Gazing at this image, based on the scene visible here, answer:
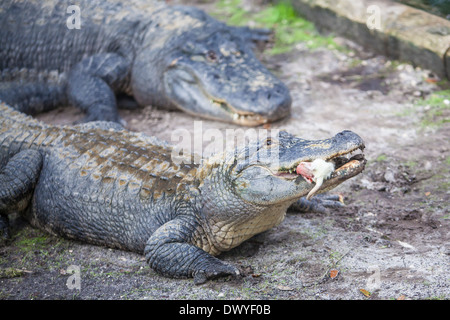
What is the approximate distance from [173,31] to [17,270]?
150 inches

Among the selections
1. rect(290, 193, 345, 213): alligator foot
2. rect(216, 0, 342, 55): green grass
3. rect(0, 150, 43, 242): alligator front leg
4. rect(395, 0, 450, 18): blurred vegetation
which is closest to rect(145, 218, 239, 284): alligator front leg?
rect(290, 193, 345, 213): alligator foot

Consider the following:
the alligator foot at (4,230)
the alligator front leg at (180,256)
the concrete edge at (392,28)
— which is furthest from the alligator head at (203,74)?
the alligator foot at (4,230)

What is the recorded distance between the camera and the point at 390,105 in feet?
20.0

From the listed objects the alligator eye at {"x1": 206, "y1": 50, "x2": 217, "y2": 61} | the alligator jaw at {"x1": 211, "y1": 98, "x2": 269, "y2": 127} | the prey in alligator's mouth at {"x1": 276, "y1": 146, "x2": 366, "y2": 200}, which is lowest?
the alligator jaw at {"x1": 211, "y1": 98, "x2": 269, "y2": 127}

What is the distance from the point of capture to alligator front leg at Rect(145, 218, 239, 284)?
351 centimetres

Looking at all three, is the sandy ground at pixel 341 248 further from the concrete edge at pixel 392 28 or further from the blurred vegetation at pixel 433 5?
the blurred vegetation at pixel 433 5

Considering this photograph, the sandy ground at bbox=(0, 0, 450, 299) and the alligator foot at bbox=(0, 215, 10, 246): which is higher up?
the sandy ground at bbox=(0, 0, 450, 299)

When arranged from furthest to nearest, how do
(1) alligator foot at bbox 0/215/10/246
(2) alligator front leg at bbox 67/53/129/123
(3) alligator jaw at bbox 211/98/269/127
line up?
(2) alligator front leg at bbox 67/53/129/123 < (3) alligator jaw at bbox 211/98/269/127 < (1) alligator foot at bbox 0/215/10/246

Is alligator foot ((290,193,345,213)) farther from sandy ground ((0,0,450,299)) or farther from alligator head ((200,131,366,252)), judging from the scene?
alligator head ((200,131,366,252))

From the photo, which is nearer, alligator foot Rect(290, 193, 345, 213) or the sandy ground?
the sandy ground

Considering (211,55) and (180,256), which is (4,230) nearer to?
(180,256)

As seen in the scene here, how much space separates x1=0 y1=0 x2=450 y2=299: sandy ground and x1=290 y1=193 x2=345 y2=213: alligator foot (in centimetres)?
7

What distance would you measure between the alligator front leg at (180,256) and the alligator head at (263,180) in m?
0.20

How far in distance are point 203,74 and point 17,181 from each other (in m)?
2.64
